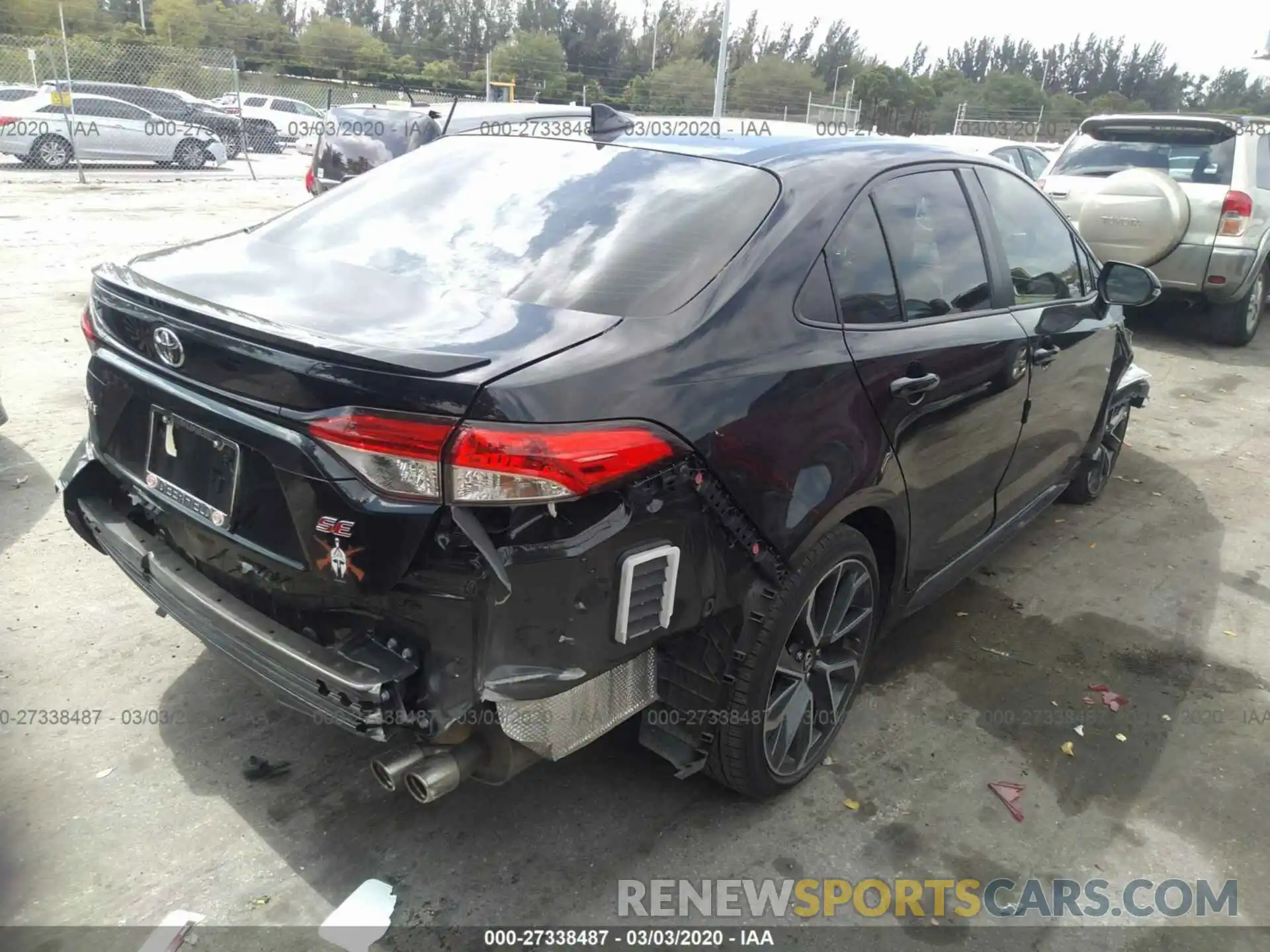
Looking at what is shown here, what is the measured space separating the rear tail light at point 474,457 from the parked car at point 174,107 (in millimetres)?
19251

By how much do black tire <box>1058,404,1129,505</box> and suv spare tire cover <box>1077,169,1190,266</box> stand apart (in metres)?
3.18

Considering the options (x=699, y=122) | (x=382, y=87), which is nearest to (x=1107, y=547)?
(x=699, y=122)

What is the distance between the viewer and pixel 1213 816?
2.83 meters

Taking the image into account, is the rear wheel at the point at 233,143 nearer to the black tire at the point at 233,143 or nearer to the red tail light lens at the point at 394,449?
the black tire at the point at 233,143

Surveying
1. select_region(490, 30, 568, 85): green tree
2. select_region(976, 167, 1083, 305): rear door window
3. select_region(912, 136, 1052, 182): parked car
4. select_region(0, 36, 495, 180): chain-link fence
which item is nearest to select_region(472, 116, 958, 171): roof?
select_region(976, 167, 1083, 305): rear door window

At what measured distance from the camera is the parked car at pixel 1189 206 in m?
7.80

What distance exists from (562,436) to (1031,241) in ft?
8.42

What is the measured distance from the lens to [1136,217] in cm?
778

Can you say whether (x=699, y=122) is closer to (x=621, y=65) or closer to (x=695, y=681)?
(x=695, y=681)

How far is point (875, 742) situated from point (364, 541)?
1895mm

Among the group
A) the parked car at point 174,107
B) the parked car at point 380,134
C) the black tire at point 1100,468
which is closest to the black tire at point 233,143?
the parked car at point 174,107

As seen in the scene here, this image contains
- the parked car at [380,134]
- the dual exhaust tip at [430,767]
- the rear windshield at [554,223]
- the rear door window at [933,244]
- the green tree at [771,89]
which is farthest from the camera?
the green tree at [771,89]

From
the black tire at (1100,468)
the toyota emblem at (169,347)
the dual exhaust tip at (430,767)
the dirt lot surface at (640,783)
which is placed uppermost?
the toyota emblem at (169,347)

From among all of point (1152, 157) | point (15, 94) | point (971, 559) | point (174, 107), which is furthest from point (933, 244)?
point (174, 107)
